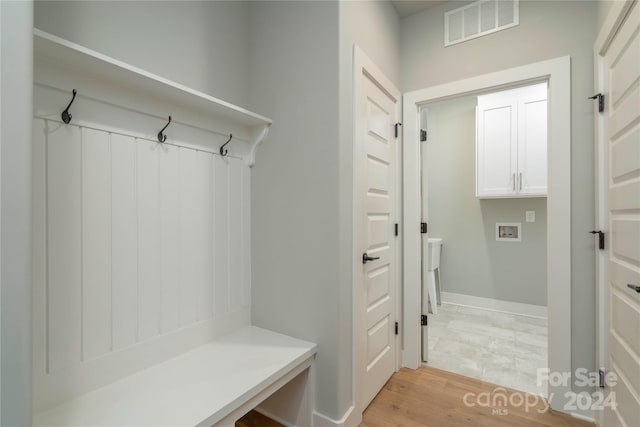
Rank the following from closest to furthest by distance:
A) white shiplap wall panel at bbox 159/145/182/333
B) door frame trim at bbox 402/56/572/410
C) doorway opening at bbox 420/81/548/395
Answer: white shiplap wall panel at bbox 159/145/182/333, door frame trim at bbox 402/56/572/410, doorway opening at bbox 420/81/548/395

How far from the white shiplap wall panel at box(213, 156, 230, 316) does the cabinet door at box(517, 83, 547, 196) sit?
298 cm

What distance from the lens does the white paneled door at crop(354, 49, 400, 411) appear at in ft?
5.49

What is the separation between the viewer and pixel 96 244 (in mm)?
1169

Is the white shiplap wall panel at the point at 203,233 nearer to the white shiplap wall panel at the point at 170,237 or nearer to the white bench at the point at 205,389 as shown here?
the white shiplap wall panel at the point at 170,237

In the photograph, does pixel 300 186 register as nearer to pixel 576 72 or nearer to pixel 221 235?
pixel 221 235

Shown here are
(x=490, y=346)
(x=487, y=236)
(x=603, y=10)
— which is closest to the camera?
(x=603, y=10)

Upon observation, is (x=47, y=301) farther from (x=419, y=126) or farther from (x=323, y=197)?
(x=419, y=126)

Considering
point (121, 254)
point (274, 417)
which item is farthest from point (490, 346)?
point (121, 254)

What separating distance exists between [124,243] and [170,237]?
199mm

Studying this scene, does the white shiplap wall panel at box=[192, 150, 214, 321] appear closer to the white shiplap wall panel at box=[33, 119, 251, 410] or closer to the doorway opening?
the white shiplap wall panel at box=[33, 119, 251, 410]

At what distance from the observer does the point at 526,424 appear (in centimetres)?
165

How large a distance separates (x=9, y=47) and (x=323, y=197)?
1.18m

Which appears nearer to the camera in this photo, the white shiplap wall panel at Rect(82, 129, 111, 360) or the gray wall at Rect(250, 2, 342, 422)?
the white shiplap wall panel at Rect(82, 129, 111, 360)

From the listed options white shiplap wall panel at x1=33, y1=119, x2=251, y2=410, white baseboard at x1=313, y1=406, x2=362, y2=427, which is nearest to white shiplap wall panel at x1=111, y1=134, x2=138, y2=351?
white shiplap wall panel at x1=33, y1=119, x2=251, y2=410
